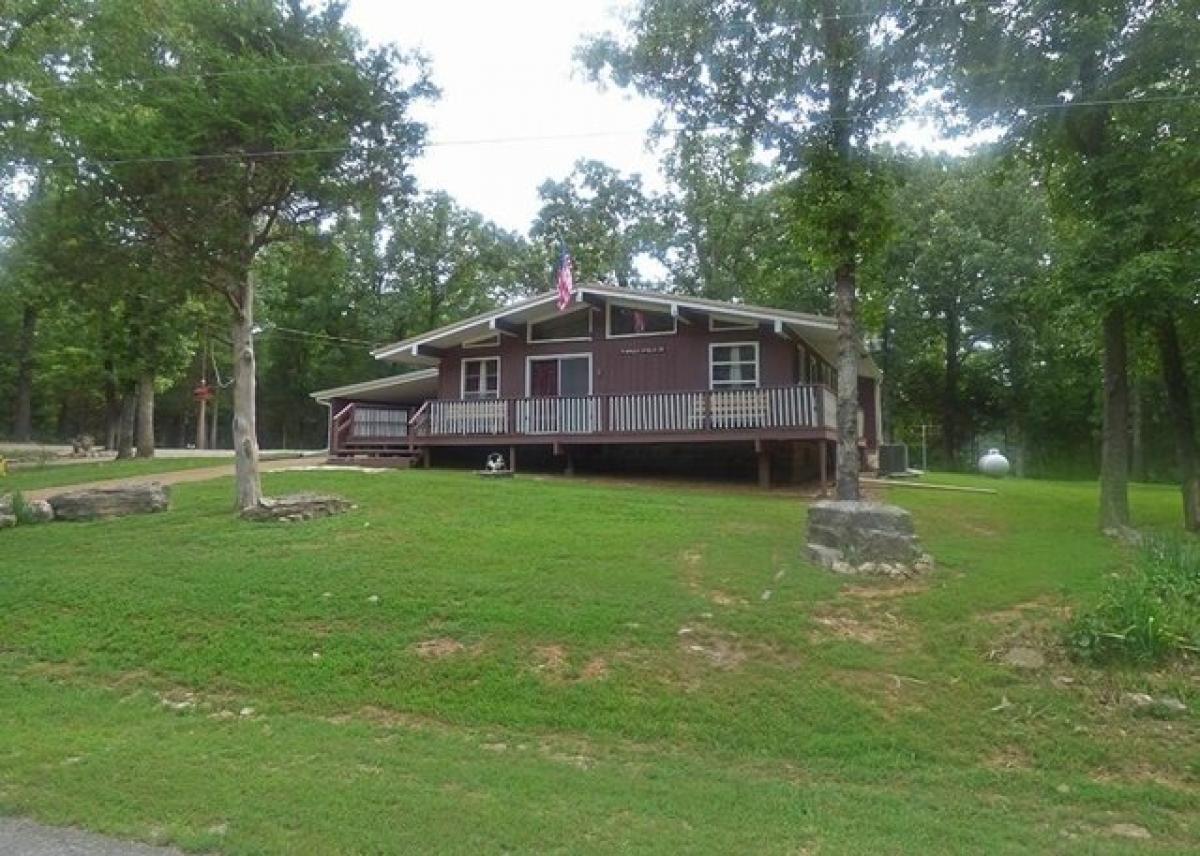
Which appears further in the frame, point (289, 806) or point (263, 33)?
point (263, 33)

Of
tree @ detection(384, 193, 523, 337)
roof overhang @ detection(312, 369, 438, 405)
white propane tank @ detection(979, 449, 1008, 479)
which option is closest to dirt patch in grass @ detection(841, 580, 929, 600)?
roof overhang @ detection(312, 369, 438, 405)

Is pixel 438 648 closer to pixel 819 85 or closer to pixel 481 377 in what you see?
Result: pixel 819 85

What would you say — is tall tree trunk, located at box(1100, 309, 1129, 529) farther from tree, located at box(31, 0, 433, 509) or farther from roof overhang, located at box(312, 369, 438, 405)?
roof overhang, located at box(312, 369, 438, 405)

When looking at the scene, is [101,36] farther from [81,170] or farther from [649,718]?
[649,718]

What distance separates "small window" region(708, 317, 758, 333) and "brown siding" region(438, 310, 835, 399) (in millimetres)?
82

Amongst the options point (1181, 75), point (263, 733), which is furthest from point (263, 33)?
point (1181, 75)

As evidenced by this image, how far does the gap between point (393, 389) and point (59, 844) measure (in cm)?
2176

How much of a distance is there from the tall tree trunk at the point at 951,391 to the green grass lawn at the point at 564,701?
2862 centimetres

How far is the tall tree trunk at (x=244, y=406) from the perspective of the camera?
11.6m

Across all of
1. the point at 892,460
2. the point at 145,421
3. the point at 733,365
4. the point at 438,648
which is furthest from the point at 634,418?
the point at 145,421

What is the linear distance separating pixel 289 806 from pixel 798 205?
34.4 ft

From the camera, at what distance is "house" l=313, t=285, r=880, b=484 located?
1728 cm

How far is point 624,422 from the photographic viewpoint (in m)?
18.1

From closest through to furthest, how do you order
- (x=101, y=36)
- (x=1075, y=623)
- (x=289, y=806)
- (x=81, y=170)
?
(x=289, y=806), (x=1075, y=623), (x=81, y=170), (x=101, y=36)
